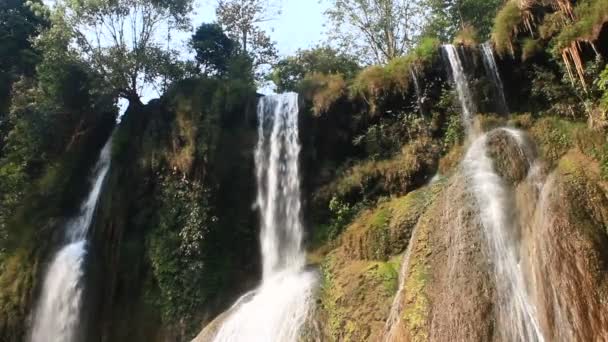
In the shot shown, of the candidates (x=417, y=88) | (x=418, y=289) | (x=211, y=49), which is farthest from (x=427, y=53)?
(x=418, y=289)

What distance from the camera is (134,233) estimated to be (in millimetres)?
14922

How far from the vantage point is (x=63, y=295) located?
13.4 metres

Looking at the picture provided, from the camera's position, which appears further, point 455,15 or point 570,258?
point 455,15

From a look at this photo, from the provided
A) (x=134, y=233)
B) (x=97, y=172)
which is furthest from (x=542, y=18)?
(x=97, y=172)

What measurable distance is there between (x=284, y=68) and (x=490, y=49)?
7384 mm

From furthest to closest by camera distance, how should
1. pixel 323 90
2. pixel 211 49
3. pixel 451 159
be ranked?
1. pixel 211 49
2. pixel 323 90
3. pixel 451 159

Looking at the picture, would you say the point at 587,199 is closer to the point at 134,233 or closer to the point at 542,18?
the point at 542,18

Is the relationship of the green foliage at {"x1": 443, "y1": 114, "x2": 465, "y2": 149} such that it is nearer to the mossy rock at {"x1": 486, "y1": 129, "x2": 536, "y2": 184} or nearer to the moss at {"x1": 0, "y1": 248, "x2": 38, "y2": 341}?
the mossy rock at {"x1": 486, "y1": 129, "x2": 536, "y2": 184}

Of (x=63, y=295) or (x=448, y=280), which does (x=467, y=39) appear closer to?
(x=448, y=280)

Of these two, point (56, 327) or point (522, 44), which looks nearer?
point (56, 327)

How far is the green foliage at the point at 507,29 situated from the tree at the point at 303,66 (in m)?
5.40

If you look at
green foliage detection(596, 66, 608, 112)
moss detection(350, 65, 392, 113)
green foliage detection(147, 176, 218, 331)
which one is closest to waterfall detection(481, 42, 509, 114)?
moss detection(350, 65, 392, 113)

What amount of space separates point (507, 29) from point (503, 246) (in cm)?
820

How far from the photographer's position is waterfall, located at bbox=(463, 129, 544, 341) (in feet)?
22.3
